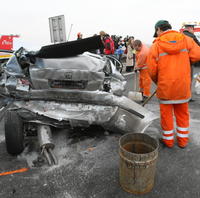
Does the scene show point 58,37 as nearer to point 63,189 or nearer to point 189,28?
point 189,28

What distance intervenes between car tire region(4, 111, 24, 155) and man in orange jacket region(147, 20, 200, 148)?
6.62ft

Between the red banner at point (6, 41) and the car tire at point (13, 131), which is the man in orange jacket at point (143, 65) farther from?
the red banner at point (6, 41)

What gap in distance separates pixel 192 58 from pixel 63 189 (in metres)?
2.43

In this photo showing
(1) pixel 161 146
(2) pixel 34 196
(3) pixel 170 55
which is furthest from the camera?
(1) pixel 161 146

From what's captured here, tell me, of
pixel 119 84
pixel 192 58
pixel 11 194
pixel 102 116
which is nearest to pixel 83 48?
pixel 119 84

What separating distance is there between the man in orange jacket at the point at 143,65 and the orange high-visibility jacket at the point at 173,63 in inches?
90.2

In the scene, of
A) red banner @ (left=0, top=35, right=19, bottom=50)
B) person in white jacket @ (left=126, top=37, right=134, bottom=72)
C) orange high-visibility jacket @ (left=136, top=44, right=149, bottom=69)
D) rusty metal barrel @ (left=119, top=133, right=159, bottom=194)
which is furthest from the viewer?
red banner @ (left=0, top=35, right=19, bottom=50)

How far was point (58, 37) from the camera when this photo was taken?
8445 mm

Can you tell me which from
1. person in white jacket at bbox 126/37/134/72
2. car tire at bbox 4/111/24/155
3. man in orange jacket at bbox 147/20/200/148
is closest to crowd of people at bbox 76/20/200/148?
man in orange jacket at bbox 147/20/200/148

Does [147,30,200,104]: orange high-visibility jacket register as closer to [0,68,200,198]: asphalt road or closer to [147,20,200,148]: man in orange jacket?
[147,20,200,148]: man in orange jacket

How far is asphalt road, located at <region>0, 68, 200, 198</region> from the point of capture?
223cm

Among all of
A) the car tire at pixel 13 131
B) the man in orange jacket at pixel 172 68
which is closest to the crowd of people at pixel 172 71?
the man in orange jacket at pixel 172 68

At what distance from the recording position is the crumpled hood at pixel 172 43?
2.62 meters

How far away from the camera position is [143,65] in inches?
203
